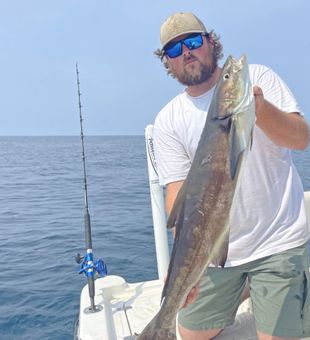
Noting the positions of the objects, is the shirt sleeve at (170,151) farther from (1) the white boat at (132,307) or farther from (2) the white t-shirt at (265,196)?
(1) the white boat at (132,307)

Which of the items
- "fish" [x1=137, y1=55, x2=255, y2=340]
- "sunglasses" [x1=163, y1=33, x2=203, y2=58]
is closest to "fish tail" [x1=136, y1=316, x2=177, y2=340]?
"fish" [x1=137, y1=55, x2=255, y2=340]

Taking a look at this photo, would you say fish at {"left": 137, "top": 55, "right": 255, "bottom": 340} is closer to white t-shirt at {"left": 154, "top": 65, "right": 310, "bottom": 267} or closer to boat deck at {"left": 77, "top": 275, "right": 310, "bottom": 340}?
white t-shirt at {"left": 154, "top": 65, "right": 310, "bottom": 267}

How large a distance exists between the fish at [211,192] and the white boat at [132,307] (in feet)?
3.79

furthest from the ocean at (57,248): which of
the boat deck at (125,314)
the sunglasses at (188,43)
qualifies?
the sunglasses at (188,43)

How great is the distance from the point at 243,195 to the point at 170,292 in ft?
2.86

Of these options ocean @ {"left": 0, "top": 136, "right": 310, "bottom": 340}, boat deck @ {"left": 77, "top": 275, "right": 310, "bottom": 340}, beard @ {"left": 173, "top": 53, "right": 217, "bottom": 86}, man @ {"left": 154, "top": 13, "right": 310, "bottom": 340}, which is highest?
beard @ {"left": 173, "top": 53, "right": 217, "bottom": 86}

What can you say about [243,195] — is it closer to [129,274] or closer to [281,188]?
[281,188]

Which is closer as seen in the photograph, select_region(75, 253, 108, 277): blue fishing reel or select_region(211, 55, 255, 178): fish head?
select_region(211, 55, 255, 178): fish head

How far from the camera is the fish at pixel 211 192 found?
2.32 meters

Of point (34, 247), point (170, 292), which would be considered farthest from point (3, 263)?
point (170, 292)

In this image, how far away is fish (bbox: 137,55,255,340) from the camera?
2.32m

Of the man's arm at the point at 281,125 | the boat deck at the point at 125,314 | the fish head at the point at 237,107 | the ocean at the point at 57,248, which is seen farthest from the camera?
the ocean at the point at 57,248

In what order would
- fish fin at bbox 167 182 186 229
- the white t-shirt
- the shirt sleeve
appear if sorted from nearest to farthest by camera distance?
fish fin at bbox 167 182 186 229, the white t-shirt, the shirt sleeve

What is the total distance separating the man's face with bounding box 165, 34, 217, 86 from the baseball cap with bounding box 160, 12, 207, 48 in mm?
46
